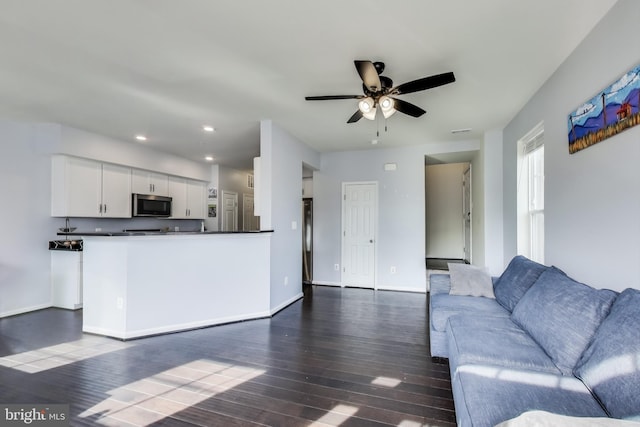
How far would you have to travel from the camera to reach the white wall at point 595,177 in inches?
65.7

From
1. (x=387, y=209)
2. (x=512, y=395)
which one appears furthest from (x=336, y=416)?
(x=387, y=209)

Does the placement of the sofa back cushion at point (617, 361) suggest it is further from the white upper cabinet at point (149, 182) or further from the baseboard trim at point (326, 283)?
the white upper cabinet at point (149, 182)


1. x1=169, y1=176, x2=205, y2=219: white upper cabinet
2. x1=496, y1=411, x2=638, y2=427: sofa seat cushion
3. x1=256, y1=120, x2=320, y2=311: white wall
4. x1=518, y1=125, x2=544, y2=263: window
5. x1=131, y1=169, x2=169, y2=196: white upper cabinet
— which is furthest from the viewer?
x1=169, y1=176, x2=205, y2=219: white upper cabinet

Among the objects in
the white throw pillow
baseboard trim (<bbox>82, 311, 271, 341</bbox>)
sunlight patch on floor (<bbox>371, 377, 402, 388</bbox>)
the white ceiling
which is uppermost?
the white ceiling

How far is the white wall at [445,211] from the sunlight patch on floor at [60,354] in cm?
738

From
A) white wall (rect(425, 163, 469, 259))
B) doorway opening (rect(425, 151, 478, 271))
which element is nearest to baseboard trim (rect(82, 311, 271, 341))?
doorway opening (rect(425, 151, 478, 271))

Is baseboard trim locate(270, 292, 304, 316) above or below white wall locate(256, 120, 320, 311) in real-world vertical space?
below

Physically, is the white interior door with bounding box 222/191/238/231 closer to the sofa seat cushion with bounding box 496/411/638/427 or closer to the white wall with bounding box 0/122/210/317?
the white wall with bounding box 0/122/210/317

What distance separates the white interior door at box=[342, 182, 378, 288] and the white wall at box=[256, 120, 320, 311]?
1165mm

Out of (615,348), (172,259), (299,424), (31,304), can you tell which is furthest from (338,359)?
(31,304)

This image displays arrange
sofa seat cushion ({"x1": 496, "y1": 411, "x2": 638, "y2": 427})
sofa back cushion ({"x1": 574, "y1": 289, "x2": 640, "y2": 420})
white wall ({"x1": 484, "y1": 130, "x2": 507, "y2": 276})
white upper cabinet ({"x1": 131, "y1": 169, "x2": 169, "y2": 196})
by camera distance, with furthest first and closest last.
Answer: white upper cabinet ({"x1": 131, "y1": 169, "x2": 169, "y2": 196})
white wall ({"x1": 484, "y1": 130, "x2": 507, "y2": 276})
sofa back cushion ({"x1": 574, "y1": 289, "x2": 640, "y2": 420})
sofa seat cushion ({"x1": 496, "y1": 411, "x2": 638, "y2": 427})

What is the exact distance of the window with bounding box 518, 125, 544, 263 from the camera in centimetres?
313

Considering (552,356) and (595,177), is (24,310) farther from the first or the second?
(595,177)

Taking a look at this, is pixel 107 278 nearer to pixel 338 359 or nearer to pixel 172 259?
pixel 172 259
